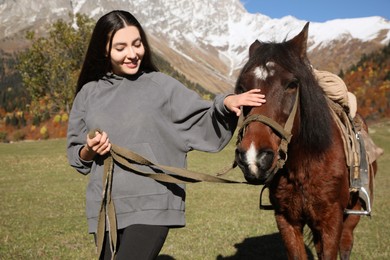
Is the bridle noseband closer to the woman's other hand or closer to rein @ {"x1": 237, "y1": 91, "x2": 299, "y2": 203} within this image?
rein @ {"x1": 237, "y1": 91, "x2": 299, "y2": 203}

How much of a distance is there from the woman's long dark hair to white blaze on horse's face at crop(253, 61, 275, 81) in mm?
805

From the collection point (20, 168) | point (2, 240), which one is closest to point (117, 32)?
point (2, 240)

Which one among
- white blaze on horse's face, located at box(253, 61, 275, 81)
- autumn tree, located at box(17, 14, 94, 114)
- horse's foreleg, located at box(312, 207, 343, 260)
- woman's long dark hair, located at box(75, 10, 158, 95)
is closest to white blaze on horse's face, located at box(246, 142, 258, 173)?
white blaze on horse's face, located at box(253, 61, 275, 81)

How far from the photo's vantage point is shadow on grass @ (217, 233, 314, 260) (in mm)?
6605

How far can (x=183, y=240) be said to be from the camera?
7570 mm

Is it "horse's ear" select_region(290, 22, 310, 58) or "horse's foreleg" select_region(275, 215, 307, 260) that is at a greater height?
"horse's ear" select_region(290, 22, 310, 58)

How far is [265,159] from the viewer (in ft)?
9.07

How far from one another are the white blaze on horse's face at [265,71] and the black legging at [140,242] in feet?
4.16

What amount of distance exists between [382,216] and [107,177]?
9.41 m

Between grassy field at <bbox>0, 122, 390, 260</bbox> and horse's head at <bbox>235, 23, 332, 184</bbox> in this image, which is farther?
grassy field at <bbox>0, 122, 390, 260</bbox>

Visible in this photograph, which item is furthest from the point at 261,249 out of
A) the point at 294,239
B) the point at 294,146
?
the point at 294,146

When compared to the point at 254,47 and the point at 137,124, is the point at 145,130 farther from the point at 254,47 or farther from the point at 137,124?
the point at 254,47

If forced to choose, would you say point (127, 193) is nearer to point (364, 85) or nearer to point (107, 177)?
point (107, 177)

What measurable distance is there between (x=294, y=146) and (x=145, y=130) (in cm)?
139
